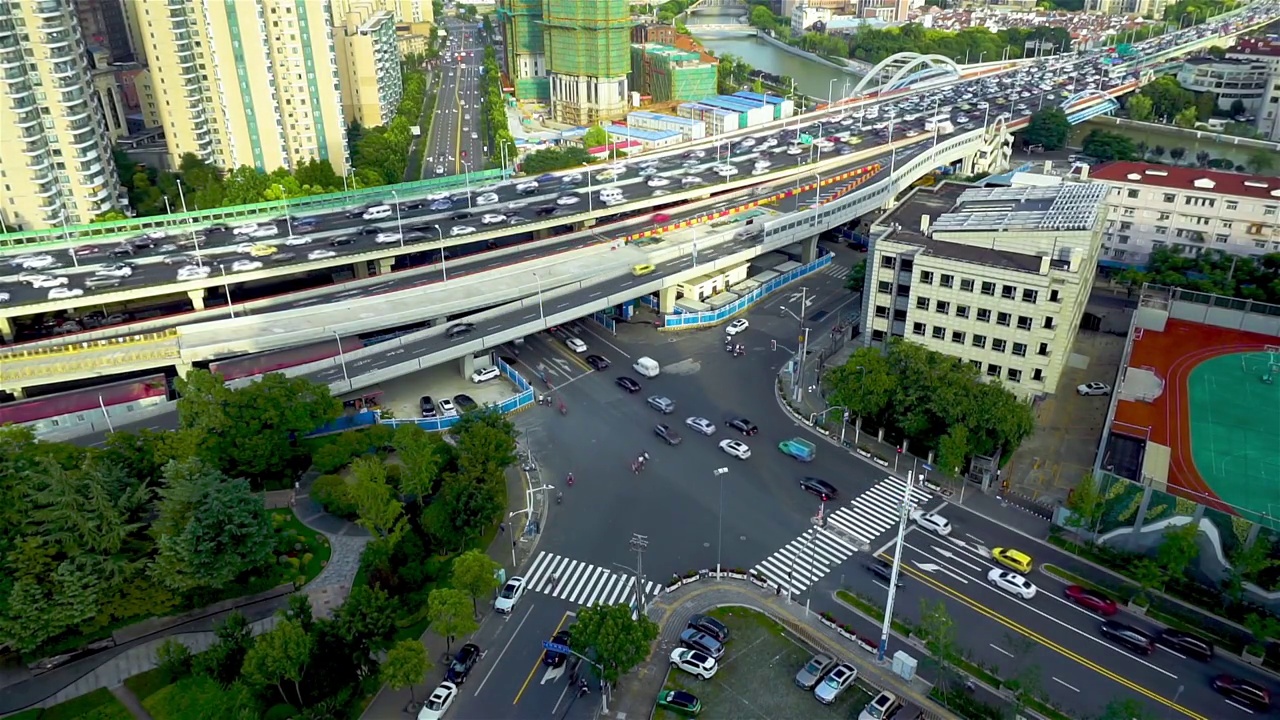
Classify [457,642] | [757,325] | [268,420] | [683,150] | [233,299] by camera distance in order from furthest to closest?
[683,150] → [233,299] → [757,325] → [268,420] → [457,642]

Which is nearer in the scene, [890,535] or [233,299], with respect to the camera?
[890,535]

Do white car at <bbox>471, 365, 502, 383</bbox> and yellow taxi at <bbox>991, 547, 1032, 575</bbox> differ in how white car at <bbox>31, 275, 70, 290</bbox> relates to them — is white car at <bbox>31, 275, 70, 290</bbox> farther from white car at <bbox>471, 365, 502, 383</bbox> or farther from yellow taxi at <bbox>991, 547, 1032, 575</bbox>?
yellow taxi at <bbox>991, 547, 1032, 575</bbox>

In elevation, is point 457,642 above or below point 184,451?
below

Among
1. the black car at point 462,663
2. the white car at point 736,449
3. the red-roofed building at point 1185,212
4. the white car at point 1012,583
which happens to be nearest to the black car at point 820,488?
the white car at point 736,449

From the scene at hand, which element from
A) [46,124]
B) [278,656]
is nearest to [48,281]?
[46,124]

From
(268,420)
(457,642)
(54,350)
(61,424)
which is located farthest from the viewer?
(54,350)

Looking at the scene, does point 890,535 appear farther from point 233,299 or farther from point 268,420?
point 233,299

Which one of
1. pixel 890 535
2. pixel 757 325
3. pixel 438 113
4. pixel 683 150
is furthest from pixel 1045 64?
pixel 890 535
